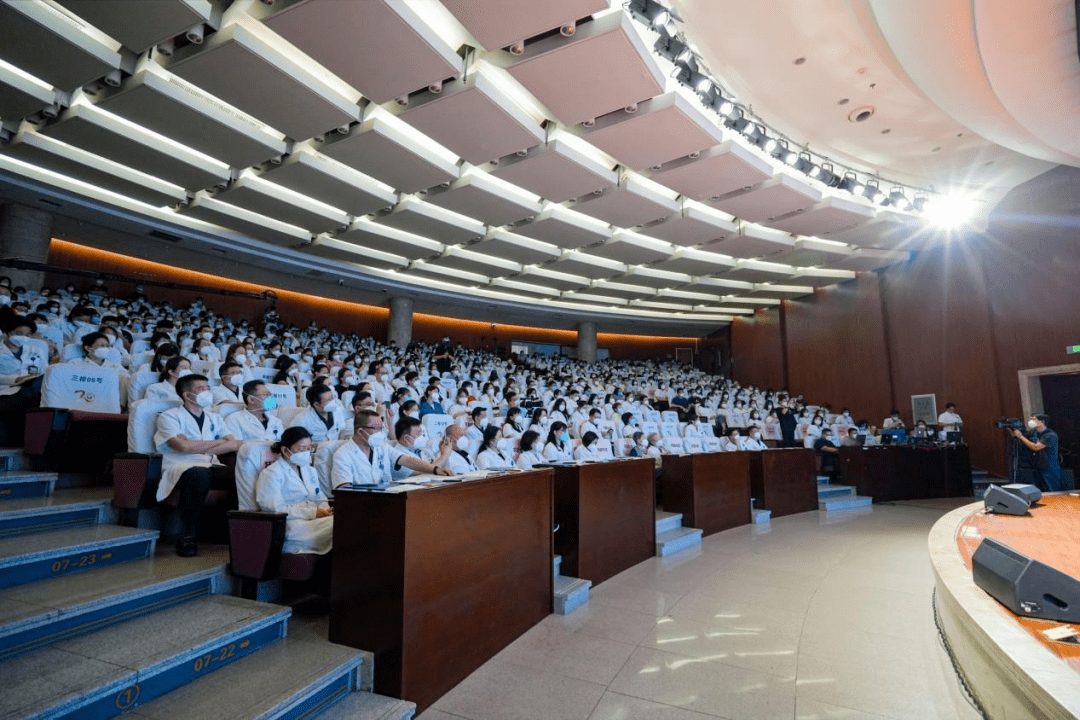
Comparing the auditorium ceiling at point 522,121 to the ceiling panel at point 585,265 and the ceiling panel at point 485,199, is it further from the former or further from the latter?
the ceiling panel at point 585,265

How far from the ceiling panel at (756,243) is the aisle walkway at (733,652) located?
29.3ft

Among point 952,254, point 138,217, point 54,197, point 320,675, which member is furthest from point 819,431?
point 54,197

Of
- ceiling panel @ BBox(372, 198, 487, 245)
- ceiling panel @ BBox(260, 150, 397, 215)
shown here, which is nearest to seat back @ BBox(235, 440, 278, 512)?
ceiling panel @ BBox(260, 150, 397, 215)

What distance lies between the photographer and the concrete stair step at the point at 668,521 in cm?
559

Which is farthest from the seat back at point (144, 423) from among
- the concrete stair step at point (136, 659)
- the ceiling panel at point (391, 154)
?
the ceiling panel at point (391, 154)

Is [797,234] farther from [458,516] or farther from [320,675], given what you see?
[320,675]

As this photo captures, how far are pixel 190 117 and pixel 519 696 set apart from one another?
8.35 metres

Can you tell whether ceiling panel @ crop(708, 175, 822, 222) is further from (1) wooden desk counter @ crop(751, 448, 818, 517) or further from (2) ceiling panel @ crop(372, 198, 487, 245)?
(2) ceiling panel @ crop(372, 198, 487, 245)

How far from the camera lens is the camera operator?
629 cm

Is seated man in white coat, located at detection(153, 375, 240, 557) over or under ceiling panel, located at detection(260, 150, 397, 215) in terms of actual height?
under

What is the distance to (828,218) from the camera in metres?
11.1

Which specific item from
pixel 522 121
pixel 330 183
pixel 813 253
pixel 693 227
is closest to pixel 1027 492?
pixel 522 121

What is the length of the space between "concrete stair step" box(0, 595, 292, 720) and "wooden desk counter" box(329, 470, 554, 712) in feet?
1.25

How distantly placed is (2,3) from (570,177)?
23.2 ft
